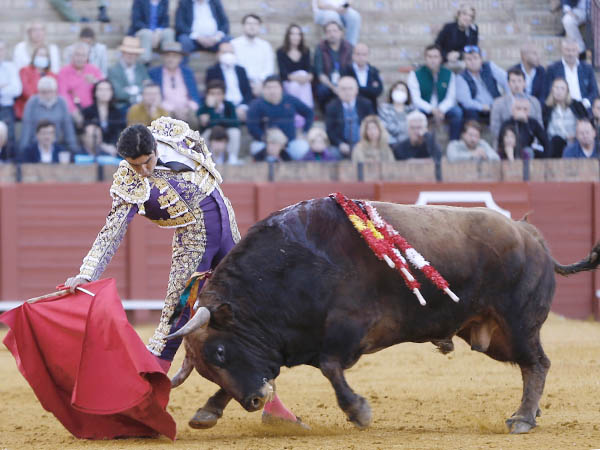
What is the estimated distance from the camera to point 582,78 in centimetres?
964

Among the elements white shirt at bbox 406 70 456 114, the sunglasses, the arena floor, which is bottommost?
the arena floor

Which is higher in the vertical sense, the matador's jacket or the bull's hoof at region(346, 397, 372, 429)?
the matador's jacket

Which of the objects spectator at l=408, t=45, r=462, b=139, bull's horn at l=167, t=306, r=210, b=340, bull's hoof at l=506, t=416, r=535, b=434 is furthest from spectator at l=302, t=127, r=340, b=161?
bull's horn at l=167, t=306, r=210, b=340

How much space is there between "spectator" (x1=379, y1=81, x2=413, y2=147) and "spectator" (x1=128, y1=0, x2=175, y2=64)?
1.96 metres

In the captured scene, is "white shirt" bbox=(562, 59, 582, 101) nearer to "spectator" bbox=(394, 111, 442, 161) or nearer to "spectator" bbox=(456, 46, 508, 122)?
"spectator" bbox=(456, 46, 508, 122)

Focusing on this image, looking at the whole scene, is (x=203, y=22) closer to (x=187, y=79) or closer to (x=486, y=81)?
(x=187, y=79)

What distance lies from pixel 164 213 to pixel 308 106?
460cm

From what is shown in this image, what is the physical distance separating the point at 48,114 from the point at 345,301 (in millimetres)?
4697

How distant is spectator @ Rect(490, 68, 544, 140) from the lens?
932 centimetres

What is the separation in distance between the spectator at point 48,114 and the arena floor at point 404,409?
177 cm

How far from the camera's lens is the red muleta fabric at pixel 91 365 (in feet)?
14.6

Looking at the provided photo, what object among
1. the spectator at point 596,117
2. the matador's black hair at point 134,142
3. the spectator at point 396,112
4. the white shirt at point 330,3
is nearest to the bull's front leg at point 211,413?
the matador's black hair at point 134,142

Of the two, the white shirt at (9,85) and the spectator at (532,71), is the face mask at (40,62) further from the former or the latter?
the spectator at (532,71)

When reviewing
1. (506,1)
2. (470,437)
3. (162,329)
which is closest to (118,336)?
(162,329)
